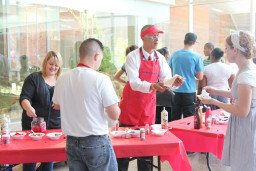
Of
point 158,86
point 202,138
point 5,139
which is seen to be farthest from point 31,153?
point 202,138

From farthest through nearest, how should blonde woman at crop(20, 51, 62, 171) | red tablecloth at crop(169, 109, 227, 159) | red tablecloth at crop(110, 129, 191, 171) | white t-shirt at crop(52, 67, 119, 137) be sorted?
blonde woman at crop(20, 51, 62, 171) → red tablecloth at crop(169, 109, 227, 159) → red tablecloth at crop(110, 129, 191, 171) → white t-shirt at crop(52, 67, 119, 137)

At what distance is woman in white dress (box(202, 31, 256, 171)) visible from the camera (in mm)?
2312

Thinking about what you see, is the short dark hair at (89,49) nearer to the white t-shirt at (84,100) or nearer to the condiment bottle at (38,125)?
the white t-shirt at (84,100)

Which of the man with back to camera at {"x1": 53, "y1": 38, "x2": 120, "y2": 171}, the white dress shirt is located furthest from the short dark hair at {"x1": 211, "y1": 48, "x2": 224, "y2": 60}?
the man with back to camera at {"x1": 53, "y1": 38, "x2": 120, "y2": 171}

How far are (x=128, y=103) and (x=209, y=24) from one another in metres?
6.14

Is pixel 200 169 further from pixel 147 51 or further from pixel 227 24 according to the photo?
pixel 227 24

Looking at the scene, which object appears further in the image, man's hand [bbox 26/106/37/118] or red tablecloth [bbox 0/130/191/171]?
man's hand [bbox 26/106/37/118]

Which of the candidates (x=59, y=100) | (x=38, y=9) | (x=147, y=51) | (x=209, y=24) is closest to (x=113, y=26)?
(x=38, y=9)

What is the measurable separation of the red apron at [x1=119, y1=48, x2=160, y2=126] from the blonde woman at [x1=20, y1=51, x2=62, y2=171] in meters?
0.76

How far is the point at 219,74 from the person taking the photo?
4.75 m

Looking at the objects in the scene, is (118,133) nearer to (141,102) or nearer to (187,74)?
(141,102)

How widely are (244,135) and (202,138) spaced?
0.80m

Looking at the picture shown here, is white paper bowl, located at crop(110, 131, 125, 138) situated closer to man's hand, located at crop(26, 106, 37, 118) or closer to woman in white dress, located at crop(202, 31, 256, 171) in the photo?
man's hand, located at crop(26, 106, 37, 118)

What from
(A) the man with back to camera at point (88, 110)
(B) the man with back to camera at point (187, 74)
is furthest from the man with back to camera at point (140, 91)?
(B) the man with back to camera at point (187, 74)
